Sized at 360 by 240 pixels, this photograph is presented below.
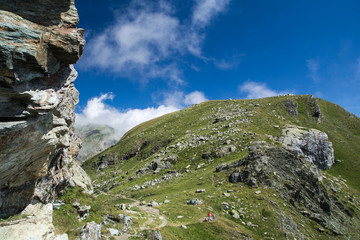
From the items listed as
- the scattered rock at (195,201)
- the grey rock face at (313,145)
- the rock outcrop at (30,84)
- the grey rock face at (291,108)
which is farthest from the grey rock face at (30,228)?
the grey rock face at (291,108)

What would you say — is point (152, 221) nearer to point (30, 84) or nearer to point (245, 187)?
point (245, 187)

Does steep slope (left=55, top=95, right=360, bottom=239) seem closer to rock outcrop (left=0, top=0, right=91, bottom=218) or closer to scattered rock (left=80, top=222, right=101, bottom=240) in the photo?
scattered rock (left=80, top=222, right=101, bottom=240)

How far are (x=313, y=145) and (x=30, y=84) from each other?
103799mm

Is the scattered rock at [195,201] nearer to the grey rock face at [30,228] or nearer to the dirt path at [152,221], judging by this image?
the dirt path at [152,221]

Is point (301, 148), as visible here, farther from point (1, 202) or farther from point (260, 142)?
point (1, 202)

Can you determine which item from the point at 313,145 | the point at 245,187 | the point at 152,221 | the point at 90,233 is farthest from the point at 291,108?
the point at 90,233

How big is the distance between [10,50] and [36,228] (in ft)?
45.3

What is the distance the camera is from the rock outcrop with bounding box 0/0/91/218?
43.0ft

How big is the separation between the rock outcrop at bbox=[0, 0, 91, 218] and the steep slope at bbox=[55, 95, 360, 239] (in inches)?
243

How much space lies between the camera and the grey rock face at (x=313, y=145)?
86250mm

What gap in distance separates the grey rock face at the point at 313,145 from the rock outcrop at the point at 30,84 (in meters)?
87.9

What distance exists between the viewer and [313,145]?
290 ft

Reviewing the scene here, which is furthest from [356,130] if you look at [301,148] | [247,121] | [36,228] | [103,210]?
[36,228]

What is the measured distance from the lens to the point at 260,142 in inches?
2643
